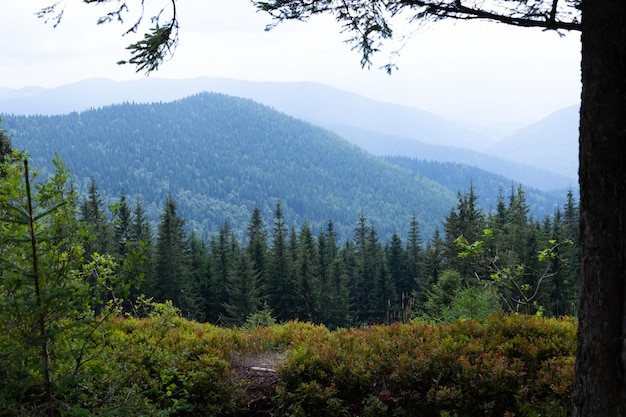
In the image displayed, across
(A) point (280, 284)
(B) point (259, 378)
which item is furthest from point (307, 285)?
(B) point (259, 378)

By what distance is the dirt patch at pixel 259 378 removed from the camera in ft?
14.9

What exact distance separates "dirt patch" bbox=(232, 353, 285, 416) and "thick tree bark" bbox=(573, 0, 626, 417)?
280 cm

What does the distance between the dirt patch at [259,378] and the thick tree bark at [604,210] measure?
2.80 meters

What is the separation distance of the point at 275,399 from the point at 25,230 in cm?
283

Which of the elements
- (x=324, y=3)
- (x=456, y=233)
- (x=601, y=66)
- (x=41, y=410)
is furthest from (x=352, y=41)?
(x=456, y=233)

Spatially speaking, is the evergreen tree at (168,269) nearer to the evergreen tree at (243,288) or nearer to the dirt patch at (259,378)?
the evergreen tree at (243,288)

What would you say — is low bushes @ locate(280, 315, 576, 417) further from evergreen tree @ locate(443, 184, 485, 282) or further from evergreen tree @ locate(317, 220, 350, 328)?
evergreen tree @ locate(317, 220, 350, 328)

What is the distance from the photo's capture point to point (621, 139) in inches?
101

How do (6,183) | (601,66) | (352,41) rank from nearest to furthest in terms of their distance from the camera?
(6,183)
(601,66)
(352,41)

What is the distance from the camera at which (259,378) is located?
5008 millimetres

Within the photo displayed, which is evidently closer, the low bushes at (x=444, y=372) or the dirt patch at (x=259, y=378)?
the low bushes at (x=444, y=372)

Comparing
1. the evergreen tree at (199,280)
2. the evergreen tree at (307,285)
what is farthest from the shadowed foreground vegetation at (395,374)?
the evergreen tree at (307,285)

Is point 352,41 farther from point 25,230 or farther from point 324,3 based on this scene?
point 25,230

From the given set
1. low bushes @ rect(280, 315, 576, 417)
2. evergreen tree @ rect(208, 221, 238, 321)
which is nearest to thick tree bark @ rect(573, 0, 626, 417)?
low bushes @ rect(280, 315, 576, 417)
